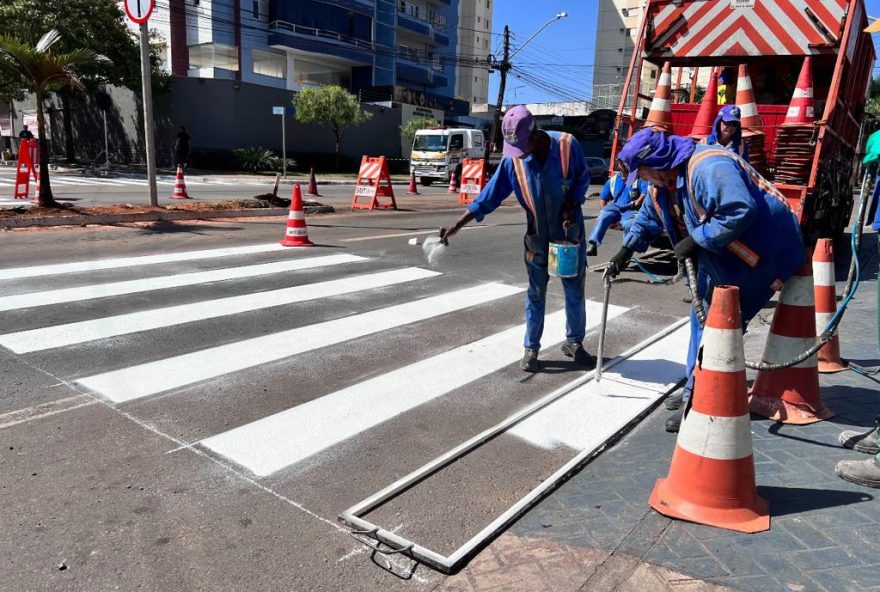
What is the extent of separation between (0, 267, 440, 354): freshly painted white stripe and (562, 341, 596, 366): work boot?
2915 mm

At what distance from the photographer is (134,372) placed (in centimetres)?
475

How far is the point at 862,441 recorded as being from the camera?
3672 millimetres

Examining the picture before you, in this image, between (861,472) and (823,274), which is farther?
(823,274)

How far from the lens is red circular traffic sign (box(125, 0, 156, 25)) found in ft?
38.2

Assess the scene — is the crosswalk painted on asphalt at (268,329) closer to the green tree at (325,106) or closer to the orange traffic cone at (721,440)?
the orange traffic cone at (721,440)

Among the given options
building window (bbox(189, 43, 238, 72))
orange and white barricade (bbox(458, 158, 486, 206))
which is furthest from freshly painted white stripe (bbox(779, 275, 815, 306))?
building window (bbox(189, 43, 238, 72))

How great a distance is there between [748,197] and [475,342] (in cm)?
297

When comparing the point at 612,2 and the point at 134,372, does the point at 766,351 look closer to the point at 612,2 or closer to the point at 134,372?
the point at 134,372

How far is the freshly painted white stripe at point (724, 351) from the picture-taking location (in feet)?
9.80

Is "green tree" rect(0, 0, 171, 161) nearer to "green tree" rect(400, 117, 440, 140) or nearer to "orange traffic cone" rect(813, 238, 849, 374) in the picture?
"green tree" rect(400, 117, 440, 140)

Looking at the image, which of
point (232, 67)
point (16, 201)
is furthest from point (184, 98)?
point (16, 201)

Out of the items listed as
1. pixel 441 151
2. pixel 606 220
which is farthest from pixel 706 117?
pixel 441 151

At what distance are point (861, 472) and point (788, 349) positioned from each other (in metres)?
1.03

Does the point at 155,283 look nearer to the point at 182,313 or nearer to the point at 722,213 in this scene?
the point at 182,313
